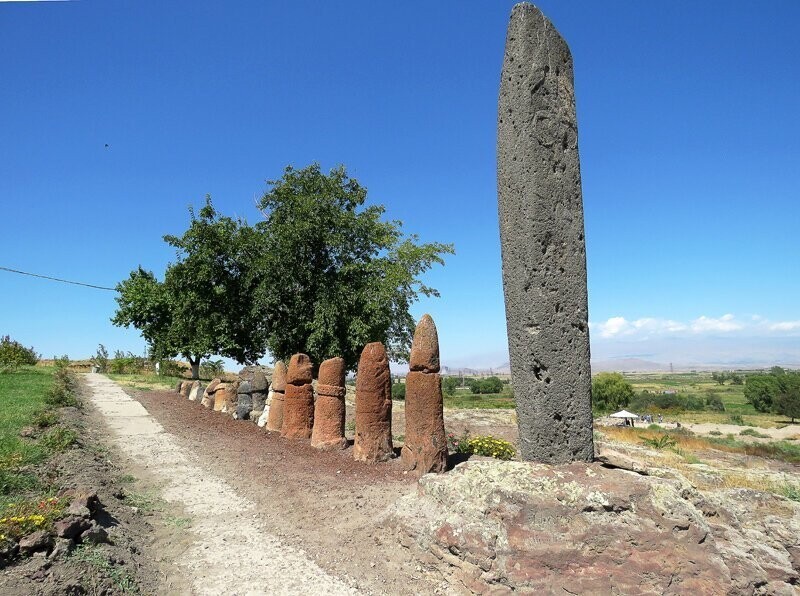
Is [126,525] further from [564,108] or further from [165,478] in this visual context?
[564,108]

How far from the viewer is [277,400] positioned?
14.2 m

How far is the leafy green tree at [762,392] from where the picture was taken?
246 ft

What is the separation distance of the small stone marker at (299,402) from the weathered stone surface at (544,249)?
330 inches

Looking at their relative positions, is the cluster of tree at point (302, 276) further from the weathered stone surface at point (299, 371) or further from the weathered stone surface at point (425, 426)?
the weathered stone surface at point (425, 426)

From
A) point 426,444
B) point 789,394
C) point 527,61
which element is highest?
point 527,61

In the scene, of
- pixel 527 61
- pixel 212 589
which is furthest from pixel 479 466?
pixel 527 61

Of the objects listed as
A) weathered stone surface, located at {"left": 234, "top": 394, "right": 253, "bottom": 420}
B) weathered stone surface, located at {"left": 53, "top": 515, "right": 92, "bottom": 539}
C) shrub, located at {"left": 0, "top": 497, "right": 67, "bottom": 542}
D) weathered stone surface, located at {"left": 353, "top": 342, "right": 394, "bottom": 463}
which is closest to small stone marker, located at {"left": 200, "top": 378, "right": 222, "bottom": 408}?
weathered stone surface, located at {"left": 234, "top": 394, "right": 253, "bottom": 420}

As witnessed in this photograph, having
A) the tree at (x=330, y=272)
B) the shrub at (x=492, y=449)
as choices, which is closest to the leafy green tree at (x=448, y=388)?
the tree at (x=330, y=272)

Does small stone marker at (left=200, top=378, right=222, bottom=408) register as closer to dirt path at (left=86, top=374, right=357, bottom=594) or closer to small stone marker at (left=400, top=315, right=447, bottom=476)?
dirt path at (left=86, top=374, right=357, bottom=594)

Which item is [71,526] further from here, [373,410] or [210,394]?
[210,394]

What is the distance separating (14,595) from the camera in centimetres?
370

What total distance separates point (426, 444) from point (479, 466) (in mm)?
3677

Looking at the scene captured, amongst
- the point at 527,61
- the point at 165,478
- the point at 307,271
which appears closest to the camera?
the point at 527,61

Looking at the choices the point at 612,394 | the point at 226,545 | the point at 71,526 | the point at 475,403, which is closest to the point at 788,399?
the point at 612,394
